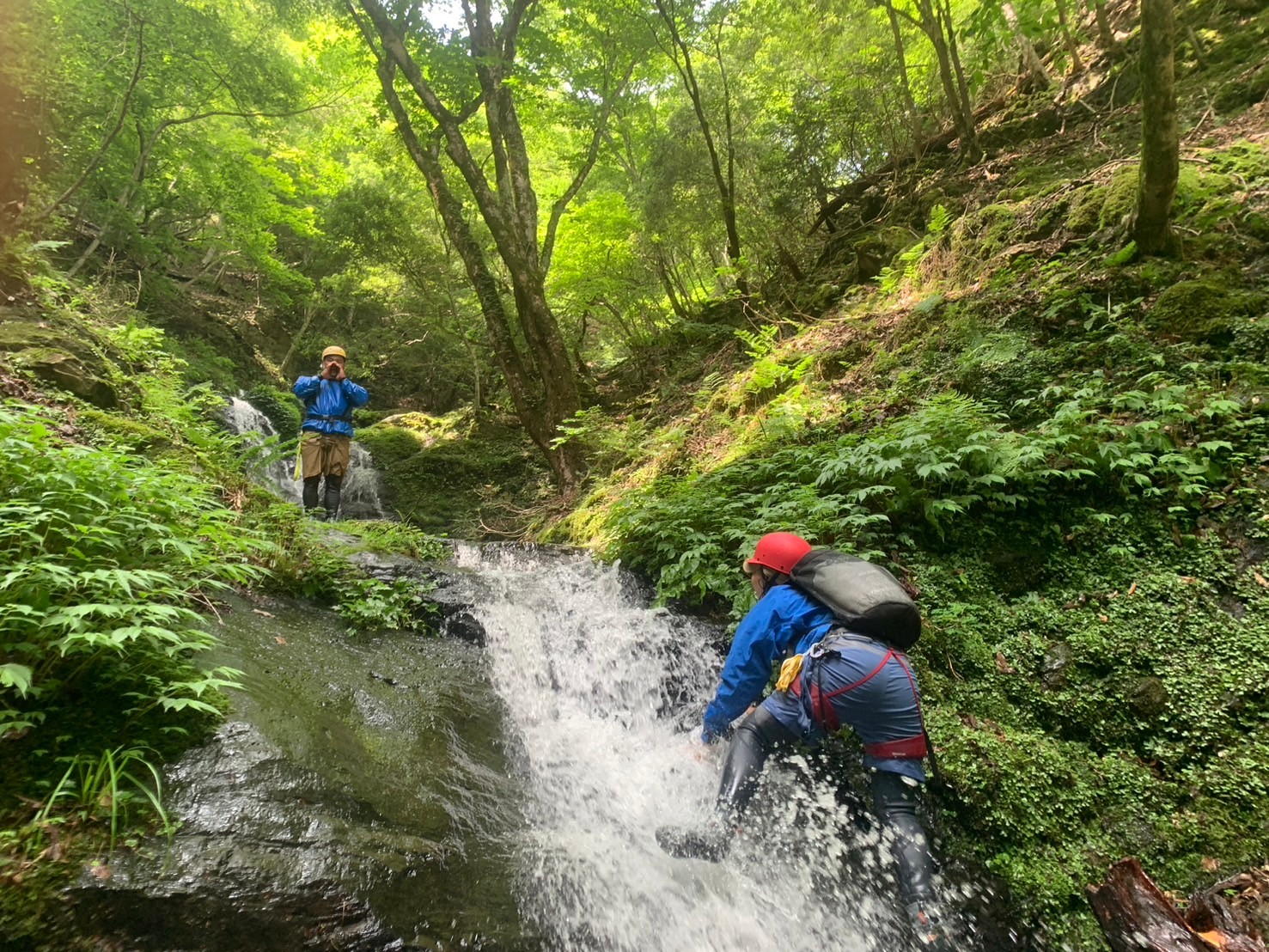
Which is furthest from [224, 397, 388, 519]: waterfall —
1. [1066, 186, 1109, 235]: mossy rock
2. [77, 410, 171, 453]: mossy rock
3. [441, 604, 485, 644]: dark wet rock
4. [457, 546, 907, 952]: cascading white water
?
[1066, 186, 1109, 235]: mossy rock

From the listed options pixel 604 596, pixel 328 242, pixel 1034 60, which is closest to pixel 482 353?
pixel 328 242

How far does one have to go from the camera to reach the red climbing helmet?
4020 mm

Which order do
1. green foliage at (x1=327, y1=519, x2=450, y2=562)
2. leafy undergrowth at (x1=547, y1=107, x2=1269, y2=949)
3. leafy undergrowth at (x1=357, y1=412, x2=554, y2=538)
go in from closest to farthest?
leafy undergrowth at (x1=547, y1=107, x2=1269, y2=949) < green foliage at (x1=327, y1=519, x2=450, y2=562) < leafy undergrowth at (x1=357, y1=412, x2=554, y2=538)

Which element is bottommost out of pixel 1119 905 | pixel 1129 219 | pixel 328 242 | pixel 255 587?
pixel 1119 905

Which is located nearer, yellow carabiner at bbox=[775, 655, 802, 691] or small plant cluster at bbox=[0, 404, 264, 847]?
small plant cluster at bbox=[0, 404, 264, 847]

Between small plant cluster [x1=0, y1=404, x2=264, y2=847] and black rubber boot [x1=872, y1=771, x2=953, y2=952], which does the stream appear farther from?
small plant cluster [x1=0, y1=404, x2=264, y2=847]

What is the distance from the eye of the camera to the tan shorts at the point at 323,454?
7.59m

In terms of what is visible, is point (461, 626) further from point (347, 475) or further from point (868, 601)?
point (347, 475)

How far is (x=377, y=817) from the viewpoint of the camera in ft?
9.45

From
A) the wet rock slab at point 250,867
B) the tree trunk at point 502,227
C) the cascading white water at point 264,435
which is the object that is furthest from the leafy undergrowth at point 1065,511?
the cascading white water at point 264,435

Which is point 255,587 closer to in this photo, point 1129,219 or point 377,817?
point 377,817

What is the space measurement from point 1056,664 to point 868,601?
1679 millimetres

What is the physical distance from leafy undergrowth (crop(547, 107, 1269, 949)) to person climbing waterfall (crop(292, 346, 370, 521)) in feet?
12.2

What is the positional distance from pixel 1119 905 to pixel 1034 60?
47.0ft
